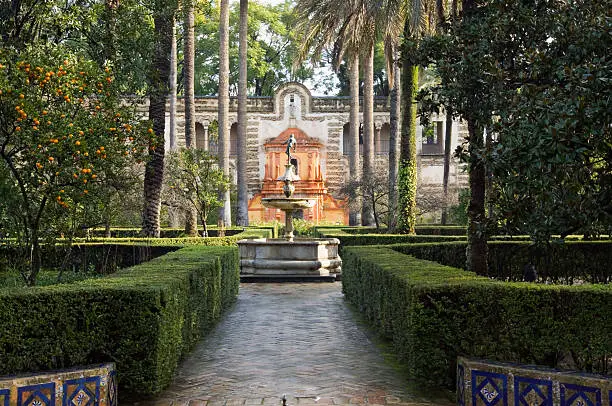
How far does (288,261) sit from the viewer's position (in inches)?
642

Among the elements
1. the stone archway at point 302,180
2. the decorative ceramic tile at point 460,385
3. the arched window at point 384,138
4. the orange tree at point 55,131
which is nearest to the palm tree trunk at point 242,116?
the stone archway at point 302,180

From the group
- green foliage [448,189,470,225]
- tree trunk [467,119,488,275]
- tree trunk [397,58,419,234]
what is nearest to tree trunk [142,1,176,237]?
tree trunk [397,58,419,234]

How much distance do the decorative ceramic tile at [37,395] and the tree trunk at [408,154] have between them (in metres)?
13.6

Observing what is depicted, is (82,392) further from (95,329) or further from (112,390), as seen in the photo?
(95,329)

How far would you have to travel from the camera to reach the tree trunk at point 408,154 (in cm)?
1792

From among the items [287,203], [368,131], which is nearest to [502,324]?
[287,203]

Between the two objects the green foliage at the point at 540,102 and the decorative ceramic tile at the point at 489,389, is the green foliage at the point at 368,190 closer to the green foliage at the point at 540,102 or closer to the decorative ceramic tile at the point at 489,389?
the green foliage at the point at 540,102

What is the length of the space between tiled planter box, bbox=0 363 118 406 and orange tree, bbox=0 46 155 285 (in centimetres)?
336

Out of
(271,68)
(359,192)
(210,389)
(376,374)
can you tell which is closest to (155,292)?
(210,389)

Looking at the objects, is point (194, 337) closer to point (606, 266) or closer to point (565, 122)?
point (565, 122)

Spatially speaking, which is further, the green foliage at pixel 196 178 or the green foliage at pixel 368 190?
the green foliage at pixel 368 190

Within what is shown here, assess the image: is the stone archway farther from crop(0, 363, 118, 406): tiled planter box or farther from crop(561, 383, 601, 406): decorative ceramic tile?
crop(561, 383, 601, 406): decorative ceramic tile

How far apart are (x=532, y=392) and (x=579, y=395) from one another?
13.3 inches

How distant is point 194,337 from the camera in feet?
27.7
